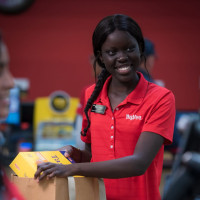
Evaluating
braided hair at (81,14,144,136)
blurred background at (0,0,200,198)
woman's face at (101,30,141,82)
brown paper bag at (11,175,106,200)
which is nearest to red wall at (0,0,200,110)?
blurred background at (0,0,200,198)

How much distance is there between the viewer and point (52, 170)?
1.38m

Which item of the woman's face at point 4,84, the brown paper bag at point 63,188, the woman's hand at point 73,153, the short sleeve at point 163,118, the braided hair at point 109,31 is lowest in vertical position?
the brown paper bag at point 63,188

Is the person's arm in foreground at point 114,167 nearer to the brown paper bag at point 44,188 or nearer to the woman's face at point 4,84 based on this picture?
the brown paper bag at point 44,188

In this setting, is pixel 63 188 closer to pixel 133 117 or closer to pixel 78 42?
pixel 133 117

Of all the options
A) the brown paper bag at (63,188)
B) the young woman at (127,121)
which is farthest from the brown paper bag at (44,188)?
the young woman at (127,121)

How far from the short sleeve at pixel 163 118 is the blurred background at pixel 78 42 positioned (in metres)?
4.89

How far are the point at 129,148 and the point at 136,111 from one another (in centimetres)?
13

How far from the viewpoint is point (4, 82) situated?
1.16 m

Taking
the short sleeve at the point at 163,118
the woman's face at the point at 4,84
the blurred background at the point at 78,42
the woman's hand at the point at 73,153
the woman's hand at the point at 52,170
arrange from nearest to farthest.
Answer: the woman's face at the point at 4,84 < the woman's hand at the point at 52,170 < the short sleeve at the point at 163,118 < the woman's hand at the point at 73,153 < the blurred background at the point at 78,42

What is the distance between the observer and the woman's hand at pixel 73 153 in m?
1.61

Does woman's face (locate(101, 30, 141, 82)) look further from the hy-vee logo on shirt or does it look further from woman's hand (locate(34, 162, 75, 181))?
woman's hand (locate(34, 162, 75, 181))

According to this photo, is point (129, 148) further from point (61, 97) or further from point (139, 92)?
point (61, 97)

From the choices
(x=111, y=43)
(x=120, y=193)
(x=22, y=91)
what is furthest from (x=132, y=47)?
(x=22, y=91)

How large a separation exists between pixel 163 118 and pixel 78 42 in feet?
16.5
